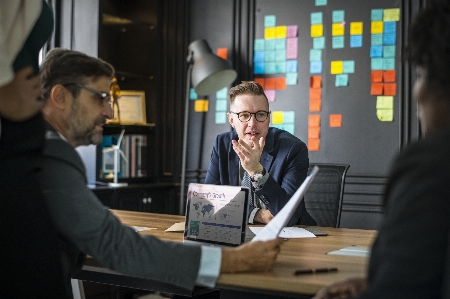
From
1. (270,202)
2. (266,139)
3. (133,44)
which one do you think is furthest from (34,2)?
(133,44)

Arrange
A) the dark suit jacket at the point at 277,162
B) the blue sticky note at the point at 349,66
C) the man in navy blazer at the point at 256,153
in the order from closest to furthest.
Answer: the man in navy blazer at the point at 256,153, the dark suit jacket at the point at 277,162, the blue sticky note at the point at 349,66

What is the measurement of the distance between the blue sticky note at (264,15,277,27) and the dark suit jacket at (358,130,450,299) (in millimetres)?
3788

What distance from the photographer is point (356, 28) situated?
4391mm

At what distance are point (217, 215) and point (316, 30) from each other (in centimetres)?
290

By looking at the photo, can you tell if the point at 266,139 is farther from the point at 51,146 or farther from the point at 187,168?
the point at 187,168

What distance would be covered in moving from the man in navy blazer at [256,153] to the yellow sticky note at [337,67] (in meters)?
1.64

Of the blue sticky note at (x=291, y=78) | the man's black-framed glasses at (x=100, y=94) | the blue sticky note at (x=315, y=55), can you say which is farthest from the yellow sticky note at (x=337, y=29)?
the man's black-framed glasses at (x=100, y=94)

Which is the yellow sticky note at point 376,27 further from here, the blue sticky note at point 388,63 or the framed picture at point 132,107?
the framed picture at point 132,107

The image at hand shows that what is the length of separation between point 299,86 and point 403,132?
867mm

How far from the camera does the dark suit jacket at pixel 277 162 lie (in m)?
2.73

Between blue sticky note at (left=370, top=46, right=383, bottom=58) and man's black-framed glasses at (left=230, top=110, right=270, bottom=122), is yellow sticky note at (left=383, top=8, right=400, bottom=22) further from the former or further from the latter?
man's black-framed glasses at (left=230, top=110, right=270, bottom=122)

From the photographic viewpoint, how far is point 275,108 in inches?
183

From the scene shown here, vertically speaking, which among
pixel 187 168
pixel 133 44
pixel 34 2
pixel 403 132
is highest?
pixel 133 44

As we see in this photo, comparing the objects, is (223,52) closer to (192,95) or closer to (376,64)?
(192,95)
